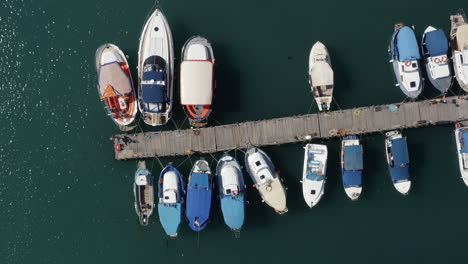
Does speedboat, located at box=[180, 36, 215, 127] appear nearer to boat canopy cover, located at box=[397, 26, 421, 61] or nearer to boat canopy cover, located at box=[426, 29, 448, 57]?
boat canopy cover, located at box=[397, 26, 421, 61]

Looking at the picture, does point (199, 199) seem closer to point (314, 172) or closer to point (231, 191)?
point (231, 191)

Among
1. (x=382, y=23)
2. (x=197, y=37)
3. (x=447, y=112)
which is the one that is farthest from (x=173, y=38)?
(x=447, y=112)

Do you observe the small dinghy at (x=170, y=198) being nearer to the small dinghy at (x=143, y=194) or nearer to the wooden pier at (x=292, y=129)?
the small dinghy at (x=143, y=194)

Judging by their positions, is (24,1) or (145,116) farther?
(24,1)

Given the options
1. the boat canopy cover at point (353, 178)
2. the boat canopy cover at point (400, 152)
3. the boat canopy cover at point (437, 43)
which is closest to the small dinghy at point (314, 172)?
the boat canopy cover at point (353, 178)

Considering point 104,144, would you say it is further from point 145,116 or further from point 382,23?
point 382,23

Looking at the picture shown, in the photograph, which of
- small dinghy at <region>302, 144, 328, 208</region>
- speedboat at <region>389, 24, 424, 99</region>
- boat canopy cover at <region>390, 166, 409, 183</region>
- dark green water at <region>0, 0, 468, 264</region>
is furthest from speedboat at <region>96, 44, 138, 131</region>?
speedboat at <region>389, 24, 424, 99</region>
